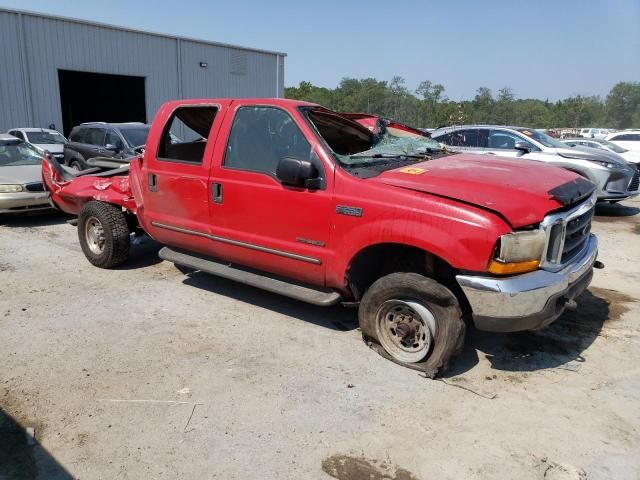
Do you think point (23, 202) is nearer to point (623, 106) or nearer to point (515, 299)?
point (515, 299)

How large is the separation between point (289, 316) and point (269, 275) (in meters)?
0.48

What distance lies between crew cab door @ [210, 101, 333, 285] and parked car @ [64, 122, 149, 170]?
742cm

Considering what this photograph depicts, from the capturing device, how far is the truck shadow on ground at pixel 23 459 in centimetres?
273

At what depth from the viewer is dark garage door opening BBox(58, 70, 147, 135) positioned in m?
24.4

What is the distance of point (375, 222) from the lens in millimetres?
3705

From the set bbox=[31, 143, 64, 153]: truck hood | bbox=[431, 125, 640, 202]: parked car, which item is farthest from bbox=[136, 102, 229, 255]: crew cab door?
bbox=[31, 143, 64, 153]: truck hood

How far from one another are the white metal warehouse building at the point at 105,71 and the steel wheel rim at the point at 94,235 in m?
15.0

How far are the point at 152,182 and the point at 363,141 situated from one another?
2.18m

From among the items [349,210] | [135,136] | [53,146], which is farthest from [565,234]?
[53,146]

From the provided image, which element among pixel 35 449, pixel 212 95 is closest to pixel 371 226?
pixel 35 449

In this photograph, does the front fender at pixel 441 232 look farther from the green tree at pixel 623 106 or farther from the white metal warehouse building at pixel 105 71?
the green tree at pixel 623 106

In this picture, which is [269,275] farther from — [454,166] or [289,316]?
[454,166]

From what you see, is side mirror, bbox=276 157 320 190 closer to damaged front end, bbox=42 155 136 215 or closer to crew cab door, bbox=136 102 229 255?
crew cab door, bbox=136 102 229 255

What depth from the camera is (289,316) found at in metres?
4.82
